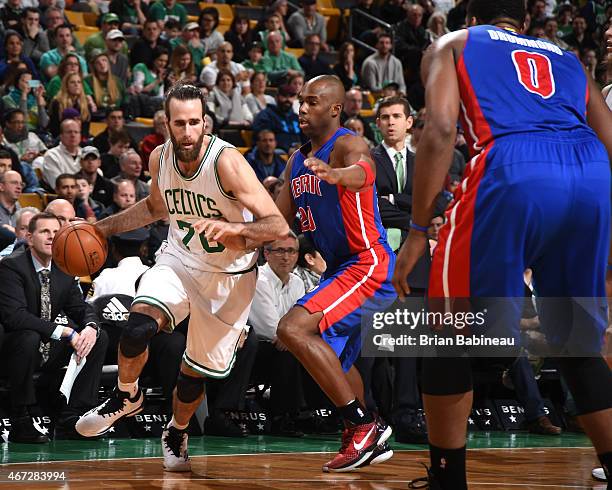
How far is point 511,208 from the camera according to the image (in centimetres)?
326

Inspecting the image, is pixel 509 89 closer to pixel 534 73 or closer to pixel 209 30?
pixel 534 73

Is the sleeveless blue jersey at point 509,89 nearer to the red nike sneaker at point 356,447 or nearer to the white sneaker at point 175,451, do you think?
the red nike sneaker at point 356,447

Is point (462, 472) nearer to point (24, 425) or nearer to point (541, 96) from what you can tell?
point (541, 96)

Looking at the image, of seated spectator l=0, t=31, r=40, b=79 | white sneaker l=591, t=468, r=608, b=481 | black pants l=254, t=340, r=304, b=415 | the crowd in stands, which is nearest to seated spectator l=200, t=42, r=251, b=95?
the crowd in stands

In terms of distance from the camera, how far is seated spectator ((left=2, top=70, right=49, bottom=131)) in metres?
10.9

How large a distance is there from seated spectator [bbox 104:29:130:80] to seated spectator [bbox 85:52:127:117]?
12.4 inches

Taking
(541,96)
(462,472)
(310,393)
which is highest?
(541,96)

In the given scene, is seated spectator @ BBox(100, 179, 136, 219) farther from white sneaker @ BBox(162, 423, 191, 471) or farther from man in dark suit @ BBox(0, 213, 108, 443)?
white sneaker @ BBox(162, 423, 191, 471)

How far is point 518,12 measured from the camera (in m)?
3.60

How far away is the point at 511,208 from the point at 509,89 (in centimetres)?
44

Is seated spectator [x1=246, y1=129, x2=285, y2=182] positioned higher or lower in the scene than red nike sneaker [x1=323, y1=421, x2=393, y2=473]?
higher

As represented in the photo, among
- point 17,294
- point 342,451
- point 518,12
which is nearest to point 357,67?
point 17,294

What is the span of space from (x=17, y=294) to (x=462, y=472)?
436 cm

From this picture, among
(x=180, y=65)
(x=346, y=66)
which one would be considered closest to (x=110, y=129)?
(x=180, y=65)
